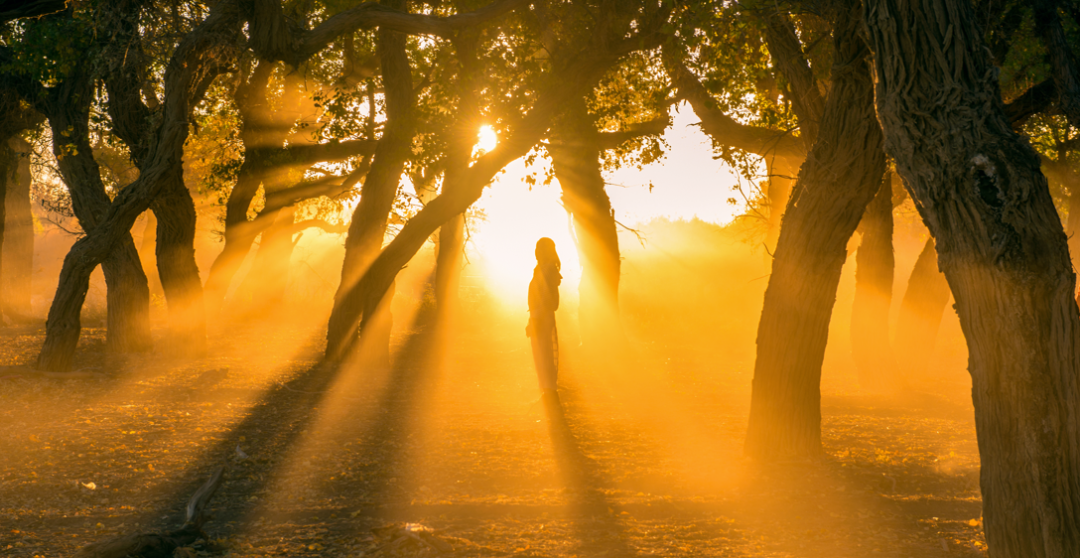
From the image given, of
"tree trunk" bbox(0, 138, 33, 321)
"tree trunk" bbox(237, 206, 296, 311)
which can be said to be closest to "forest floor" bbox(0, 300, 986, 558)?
"tree trunk" bbox(0, 138, 33, 321)

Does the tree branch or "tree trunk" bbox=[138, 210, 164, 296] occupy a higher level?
the tree branch

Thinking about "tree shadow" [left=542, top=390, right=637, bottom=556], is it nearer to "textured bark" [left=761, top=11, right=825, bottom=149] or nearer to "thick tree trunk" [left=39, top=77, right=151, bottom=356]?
"textured bark" [left=761, top=11, right=825, bottom=149]

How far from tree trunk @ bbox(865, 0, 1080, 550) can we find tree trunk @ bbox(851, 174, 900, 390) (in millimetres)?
8790

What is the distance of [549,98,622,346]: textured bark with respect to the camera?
1530 cm

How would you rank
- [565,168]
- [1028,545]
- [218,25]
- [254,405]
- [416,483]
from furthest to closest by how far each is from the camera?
[565,168] < [218,25] < [254,405] < [416,483] < [1028,545]

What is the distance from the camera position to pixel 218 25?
11211mm

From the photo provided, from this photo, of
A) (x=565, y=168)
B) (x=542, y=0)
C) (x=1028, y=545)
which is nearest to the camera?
(x=1028, y=545)

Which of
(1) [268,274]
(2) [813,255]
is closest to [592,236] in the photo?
(2) [813,255]

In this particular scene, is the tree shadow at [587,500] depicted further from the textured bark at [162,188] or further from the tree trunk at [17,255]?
the tree trunk at [17,255]

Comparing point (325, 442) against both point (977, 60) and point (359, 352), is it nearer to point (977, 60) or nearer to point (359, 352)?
point (359, 352)

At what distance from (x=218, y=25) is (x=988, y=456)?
11.6m

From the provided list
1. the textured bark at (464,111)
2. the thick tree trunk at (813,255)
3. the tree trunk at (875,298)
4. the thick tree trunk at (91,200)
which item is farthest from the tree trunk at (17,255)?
the tree trunk at (875,298)

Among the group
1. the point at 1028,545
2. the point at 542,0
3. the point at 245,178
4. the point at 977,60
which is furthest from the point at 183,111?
the point at 1028,545

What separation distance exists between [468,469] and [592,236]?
9.34 m
